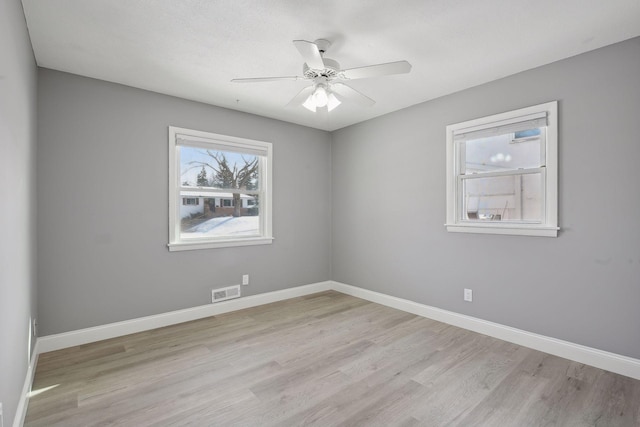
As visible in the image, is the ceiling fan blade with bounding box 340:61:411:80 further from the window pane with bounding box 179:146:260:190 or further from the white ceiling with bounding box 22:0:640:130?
the window pane with bounding box 179:146:260:190

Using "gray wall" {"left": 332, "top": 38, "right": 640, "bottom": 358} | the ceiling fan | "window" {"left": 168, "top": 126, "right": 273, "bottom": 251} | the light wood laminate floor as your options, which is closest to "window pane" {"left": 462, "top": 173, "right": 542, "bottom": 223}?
"gray wall" {"left": 332, "top": 38, "right": 640, "bottom": 358}

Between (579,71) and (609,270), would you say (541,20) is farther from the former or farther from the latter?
(609,270)

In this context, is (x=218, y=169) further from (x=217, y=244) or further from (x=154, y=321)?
(x=154, y=321)

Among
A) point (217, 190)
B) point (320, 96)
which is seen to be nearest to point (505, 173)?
point (320, 96)

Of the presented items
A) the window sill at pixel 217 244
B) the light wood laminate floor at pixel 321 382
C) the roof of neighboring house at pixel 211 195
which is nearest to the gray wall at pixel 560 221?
the light wood laminate floor at pixel 321 382

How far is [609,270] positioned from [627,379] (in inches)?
31.5

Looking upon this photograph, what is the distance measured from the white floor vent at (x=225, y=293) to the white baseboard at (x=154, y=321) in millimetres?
50

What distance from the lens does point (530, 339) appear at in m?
2.89

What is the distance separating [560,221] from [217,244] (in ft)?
11.6

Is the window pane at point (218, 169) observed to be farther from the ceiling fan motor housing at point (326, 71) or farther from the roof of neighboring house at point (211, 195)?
the ceiling fan motor housing at point (326, 71)

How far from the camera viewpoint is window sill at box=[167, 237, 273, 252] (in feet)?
11.6

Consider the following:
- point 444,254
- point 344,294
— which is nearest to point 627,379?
point 444,254

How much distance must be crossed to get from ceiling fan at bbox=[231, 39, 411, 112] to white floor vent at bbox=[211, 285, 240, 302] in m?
2.37

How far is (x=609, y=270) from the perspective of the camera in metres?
2.51
